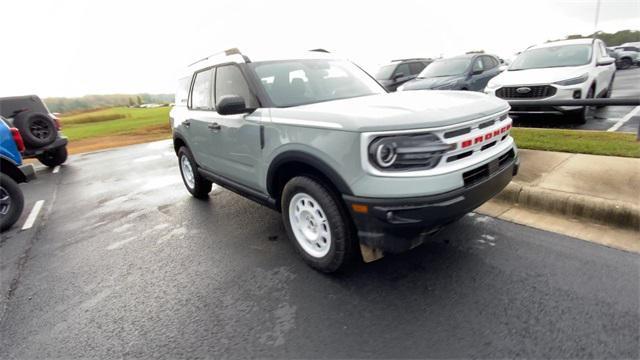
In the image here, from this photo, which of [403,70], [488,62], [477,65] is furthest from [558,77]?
[403,70]

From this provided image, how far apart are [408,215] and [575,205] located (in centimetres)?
234

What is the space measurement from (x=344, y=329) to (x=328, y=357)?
0.84 feet

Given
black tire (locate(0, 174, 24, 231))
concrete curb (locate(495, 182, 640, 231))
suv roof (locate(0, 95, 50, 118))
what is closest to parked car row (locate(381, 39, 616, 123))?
concrete curb (locate(495, 182, 640, 231))

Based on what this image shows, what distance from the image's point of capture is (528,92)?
23.1 feet

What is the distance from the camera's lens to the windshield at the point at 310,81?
3.45 m

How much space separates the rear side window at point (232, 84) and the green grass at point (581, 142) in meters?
4.34

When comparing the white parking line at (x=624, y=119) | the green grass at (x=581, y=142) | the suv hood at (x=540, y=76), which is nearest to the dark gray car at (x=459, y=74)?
the suv hood at (x=540, y=76)

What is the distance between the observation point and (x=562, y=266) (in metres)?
2.89

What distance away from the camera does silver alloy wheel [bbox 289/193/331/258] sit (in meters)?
2.97

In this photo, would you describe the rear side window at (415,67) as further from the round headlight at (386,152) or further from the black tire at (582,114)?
the round headlight at (386,152)

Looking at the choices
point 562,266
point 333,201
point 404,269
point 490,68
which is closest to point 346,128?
point 333,201

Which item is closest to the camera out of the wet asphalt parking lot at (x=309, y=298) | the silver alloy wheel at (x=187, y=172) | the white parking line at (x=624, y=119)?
the wet asphalt parking lot at (x=309, y=298)

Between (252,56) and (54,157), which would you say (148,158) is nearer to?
(54,157)

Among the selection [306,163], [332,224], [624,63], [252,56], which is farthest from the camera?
[624,63]
